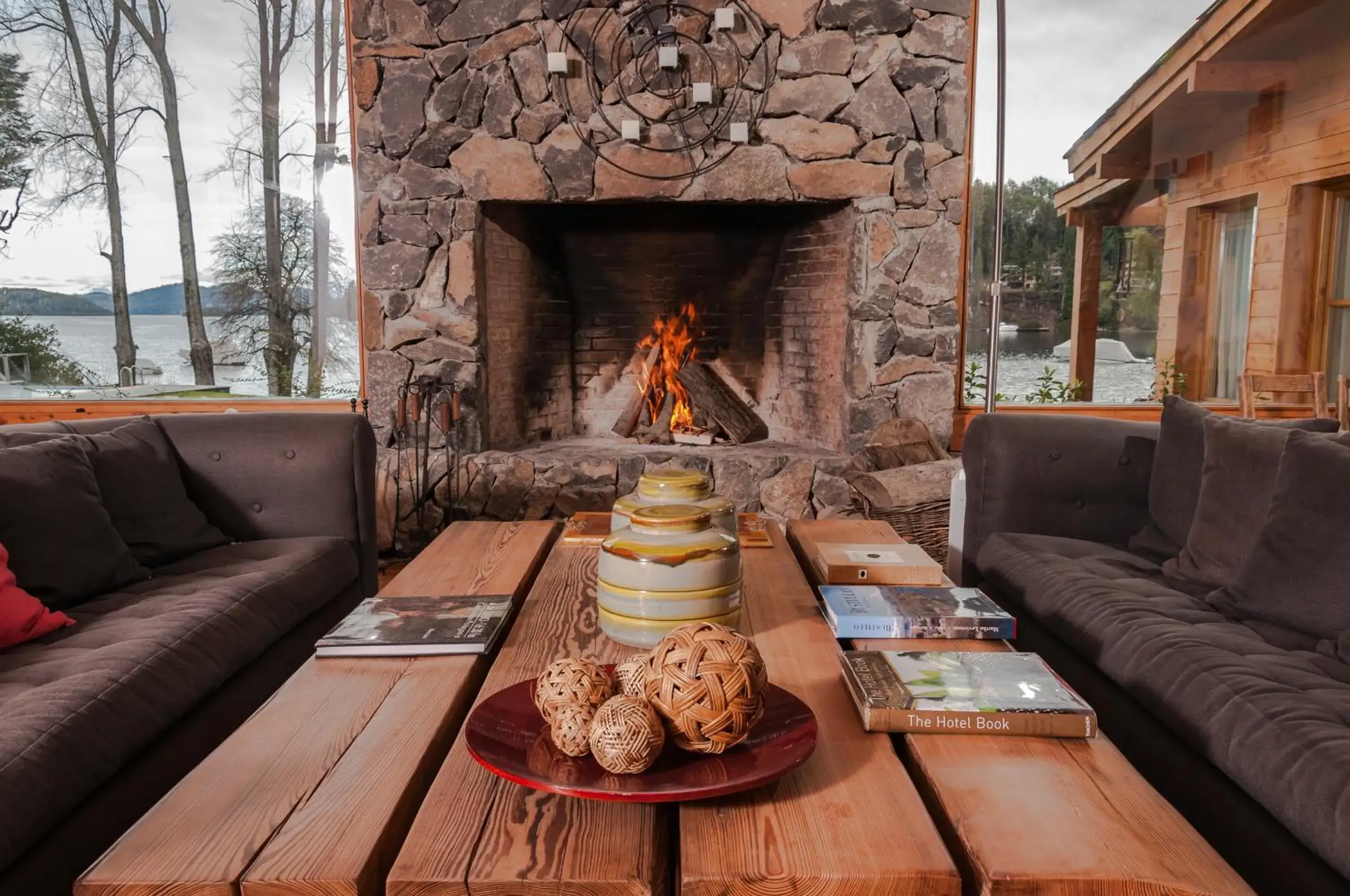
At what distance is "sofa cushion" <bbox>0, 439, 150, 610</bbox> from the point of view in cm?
184

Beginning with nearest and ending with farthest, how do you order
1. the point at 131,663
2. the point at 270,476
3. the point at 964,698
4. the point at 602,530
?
1. the point at 964,698
2. the point at 131,663
3. the point at 602,530
4. the point at 270,476

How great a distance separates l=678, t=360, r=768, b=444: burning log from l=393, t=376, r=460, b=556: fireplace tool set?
39.4 inches

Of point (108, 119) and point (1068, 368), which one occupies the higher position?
point (108, 119)

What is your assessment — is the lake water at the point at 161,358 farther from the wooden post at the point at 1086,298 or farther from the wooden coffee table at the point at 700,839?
the wooden coffee table at the point at 700,839

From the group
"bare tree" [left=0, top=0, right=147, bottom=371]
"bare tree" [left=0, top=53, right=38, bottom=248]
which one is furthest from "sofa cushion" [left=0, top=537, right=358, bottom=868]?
"bare tree" [left=0, top=53, right=38, bottom=248]

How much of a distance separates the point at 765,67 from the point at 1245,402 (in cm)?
229

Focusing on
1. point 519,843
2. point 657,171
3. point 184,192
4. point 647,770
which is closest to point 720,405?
point 657,171

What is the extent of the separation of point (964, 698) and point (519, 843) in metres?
0.58

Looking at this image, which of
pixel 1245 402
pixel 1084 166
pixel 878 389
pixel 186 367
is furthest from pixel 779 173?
pixel 186 367

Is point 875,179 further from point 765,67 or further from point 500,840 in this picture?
point 500,840

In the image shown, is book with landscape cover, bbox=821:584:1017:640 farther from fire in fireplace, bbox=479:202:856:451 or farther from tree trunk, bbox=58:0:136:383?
tree trunk, bbox=58:0:136:383

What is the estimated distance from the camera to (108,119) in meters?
3.95

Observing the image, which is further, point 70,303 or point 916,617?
point 70,303

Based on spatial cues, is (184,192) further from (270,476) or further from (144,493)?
(144,493)
